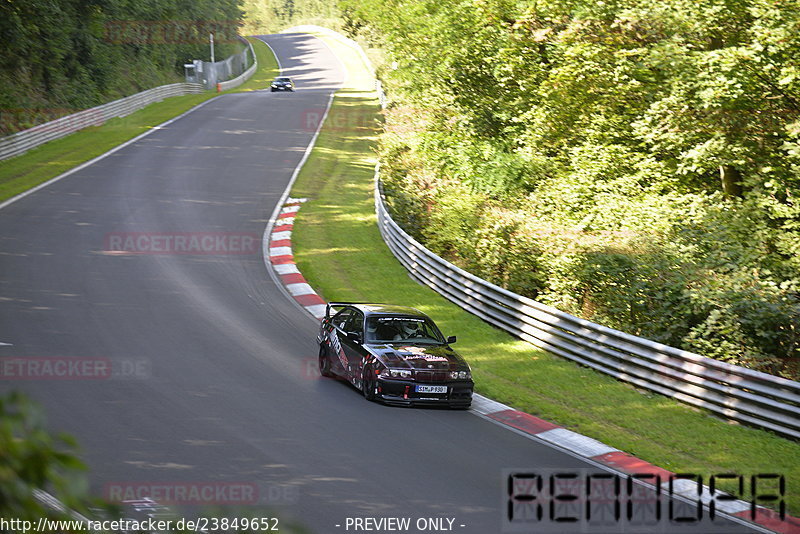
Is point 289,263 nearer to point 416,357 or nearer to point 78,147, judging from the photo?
point 416,357

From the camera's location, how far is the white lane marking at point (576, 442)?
1068 cm

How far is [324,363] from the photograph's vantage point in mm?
14125

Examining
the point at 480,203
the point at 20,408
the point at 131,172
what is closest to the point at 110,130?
the point at 131,172

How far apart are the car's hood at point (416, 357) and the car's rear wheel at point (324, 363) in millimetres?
1309

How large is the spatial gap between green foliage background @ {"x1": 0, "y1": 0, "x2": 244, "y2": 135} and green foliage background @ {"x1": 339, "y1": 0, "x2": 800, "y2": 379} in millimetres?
19989

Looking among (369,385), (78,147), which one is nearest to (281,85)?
(78,147)

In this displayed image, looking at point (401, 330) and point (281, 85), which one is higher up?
point (281, 85)

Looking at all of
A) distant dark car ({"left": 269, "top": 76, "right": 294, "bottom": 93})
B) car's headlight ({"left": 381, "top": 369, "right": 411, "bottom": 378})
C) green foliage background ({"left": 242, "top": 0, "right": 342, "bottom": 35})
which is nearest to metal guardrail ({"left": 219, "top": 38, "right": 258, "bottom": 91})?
distant dark car ({"left": 269, "top": 76, "right": 294, "bottom": 93})

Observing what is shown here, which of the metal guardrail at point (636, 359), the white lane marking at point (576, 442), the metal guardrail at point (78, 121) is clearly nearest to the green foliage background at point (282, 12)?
the metal guardrail at point (78, 121)

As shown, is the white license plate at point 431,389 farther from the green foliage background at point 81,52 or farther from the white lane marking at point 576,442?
the green foliage background at point 81,52

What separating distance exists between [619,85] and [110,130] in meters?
28.8

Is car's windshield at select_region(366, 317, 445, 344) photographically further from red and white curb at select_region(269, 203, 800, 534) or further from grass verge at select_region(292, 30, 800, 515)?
red and white curb at select_region(269, 203, 800, 534)

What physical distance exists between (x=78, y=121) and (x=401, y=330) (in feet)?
110

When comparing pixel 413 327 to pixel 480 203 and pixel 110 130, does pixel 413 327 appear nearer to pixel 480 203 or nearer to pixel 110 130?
pixel 480 203
